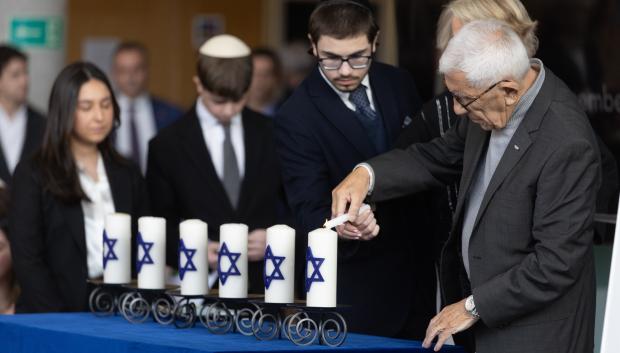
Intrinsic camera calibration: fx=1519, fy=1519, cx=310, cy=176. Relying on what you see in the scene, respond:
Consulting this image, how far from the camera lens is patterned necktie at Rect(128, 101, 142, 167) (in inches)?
360

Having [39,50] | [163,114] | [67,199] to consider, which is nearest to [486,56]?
[67,199]

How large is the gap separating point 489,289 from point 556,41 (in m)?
2.15

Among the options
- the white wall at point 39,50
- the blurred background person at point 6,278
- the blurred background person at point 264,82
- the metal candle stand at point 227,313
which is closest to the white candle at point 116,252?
the metal candle stand at point 227,313

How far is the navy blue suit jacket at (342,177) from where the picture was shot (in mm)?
4969

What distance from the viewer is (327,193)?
4.96m

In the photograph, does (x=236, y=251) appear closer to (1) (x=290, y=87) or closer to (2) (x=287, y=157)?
(2) (x=287, y=157)

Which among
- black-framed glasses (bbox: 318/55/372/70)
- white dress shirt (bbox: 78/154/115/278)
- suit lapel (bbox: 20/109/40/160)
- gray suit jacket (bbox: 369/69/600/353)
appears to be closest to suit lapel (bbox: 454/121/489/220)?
gray suit jacket (bbox: 369/69/600/353)

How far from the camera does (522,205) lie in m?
4.03

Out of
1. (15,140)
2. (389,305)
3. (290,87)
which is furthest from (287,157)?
(290,87)

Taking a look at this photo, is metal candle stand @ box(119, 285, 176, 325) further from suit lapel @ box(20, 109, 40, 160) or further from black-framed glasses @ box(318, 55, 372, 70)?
suit lapel @ box(20, 109, 40, 160)

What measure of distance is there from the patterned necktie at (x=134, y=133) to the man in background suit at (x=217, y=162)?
2.85 m

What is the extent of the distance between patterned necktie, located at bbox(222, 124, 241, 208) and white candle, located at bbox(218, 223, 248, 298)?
175 cm

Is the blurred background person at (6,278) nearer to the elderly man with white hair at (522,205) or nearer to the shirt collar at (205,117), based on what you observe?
the shirt collar at (205,117)

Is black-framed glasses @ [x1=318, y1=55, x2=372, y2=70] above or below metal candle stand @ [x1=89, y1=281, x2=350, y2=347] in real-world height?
above
